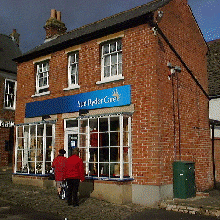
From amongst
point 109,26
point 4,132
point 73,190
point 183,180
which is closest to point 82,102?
point 109,26

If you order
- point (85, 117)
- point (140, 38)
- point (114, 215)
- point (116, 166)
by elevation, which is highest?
point (140, 38)

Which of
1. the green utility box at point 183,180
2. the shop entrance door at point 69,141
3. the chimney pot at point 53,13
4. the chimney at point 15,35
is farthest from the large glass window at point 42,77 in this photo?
the chimney at point 15,35

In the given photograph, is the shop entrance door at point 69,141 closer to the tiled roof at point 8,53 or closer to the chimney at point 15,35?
the tiled roof at point 8,53

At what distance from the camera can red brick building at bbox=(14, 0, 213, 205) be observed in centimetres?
1011

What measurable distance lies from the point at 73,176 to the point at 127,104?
10.8 ft

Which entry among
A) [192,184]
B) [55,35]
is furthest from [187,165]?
[55,35]

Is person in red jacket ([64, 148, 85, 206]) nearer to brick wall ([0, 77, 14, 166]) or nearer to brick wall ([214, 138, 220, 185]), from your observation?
brick wall ([214, 138, 220, 185])

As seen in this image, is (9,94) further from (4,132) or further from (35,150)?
(35,150)

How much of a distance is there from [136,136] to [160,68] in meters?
2.58

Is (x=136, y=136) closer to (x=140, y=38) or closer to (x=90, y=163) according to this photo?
(x=90, y=163)

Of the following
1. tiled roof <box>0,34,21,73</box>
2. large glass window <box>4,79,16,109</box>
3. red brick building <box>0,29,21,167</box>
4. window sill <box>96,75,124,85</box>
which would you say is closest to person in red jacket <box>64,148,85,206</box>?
window sill <box>96,75,124,85</box>

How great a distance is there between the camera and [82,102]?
1227 cm

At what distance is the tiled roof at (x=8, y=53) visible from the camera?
21612 millimetres

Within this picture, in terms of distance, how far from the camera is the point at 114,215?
26.7ft
